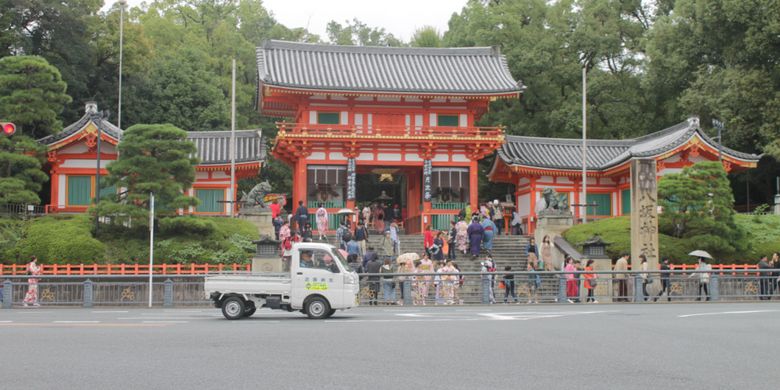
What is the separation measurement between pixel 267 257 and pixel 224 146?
16.0m

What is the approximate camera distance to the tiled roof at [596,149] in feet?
136

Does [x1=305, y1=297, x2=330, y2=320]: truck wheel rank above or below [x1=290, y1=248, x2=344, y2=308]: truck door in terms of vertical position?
below

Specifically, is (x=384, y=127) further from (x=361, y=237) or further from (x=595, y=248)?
(x=595, y=248)

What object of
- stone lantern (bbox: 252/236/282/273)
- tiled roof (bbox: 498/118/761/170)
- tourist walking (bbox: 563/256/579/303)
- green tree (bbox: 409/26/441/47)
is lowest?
tourist walking (bbox: 563/256/579/303)

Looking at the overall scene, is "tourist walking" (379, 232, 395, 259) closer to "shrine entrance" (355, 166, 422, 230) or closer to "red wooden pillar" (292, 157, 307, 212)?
"shrine entrance" (355, 166, 422, 230)

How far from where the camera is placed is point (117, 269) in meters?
29.7

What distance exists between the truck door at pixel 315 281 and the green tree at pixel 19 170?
16727 millimetres

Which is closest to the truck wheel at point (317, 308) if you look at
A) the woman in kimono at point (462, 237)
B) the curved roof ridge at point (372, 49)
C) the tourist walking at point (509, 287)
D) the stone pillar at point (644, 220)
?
the tourist walking at point (509, 287)

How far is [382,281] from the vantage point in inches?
1009

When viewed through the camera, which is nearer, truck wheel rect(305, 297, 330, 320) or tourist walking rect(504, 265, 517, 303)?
truck wheel rect(305, 297, 330, 320)

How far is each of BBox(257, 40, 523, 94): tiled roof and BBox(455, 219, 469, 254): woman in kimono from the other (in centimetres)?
1084

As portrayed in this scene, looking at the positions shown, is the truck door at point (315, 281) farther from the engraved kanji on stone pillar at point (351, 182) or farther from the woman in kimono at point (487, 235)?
the engraved kanji on stone pillar at point (351, 182)

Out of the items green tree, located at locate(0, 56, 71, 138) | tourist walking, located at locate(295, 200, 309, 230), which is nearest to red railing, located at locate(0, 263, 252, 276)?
tourist walking, located at locate(295, 200, 309, 230)

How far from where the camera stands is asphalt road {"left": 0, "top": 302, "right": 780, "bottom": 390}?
984 centimetres
